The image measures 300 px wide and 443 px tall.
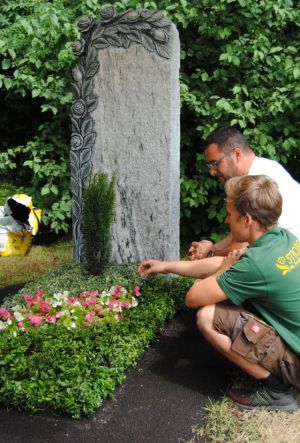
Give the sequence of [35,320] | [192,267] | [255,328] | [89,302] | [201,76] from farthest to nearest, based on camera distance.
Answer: [201,76] < [89,302] < [192,267] < [35,320] < [255,328]

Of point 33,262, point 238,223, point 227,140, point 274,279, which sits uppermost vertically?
point 227,140

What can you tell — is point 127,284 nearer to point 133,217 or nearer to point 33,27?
point 133,217

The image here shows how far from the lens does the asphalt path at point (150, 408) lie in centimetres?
287

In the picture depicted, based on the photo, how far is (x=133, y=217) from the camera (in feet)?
15.2

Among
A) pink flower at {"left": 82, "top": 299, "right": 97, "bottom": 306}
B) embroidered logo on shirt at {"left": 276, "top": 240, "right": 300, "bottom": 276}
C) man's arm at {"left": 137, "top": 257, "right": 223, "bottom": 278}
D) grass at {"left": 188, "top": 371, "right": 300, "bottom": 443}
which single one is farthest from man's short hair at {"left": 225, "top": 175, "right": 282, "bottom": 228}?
pink flower at {"left": 82, "top": 299, "right": 97, "bottom": 306}

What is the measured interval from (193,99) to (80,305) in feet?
9.95

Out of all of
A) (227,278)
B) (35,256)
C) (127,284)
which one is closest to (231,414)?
(227,278)

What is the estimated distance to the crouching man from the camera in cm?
287

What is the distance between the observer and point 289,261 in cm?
288

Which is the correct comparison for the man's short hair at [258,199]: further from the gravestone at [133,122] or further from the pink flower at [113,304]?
the gravestone at [133,122]

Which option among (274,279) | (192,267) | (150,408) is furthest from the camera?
(192,267)

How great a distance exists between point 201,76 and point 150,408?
13.0 ft

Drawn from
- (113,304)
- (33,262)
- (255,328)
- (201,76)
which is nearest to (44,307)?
(113,304)

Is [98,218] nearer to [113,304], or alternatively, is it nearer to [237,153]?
[113,304]
